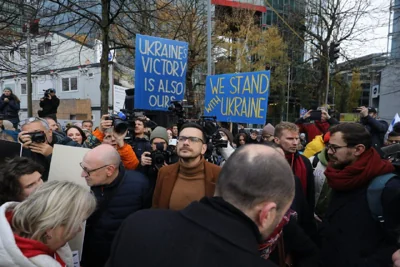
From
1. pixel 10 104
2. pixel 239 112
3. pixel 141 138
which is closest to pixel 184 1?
pixel 10 104

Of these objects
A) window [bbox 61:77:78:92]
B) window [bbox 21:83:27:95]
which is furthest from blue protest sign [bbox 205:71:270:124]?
window [bbox 21:83:27:95]

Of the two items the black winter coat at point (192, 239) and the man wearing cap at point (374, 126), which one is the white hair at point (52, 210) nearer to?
the black winter coat at point (192, 239)

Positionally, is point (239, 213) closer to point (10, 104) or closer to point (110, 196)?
point (110, 196)

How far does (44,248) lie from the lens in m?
1.53

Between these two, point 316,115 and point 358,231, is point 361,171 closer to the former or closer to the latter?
point 358,231

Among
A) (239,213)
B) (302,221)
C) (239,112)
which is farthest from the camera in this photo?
(239,112)

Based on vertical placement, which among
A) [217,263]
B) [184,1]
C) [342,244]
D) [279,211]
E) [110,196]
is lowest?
[342,244]

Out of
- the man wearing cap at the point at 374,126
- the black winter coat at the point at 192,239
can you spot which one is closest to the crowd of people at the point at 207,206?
the black winter coat at the point at 192,239

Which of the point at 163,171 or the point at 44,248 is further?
the point at 163,171

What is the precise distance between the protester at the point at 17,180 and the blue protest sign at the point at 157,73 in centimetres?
276

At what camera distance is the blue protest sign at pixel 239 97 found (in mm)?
4996

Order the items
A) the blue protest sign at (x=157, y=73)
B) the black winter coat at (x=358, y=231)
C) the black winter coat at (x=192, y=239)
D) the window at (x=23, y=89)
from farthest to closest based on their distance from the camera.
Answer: the window at (x=23, y=89) < the blue protest sign at (x=157, y=73) < the black winter coat at (x=358, y=231) < the black winter coat at (x=192, y=239)

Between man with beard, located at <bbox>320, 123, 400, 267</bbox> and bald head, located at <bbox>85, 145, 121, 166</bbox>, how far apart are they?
1.72 meters

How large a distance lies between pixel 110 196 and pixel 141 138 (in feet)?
6.16
